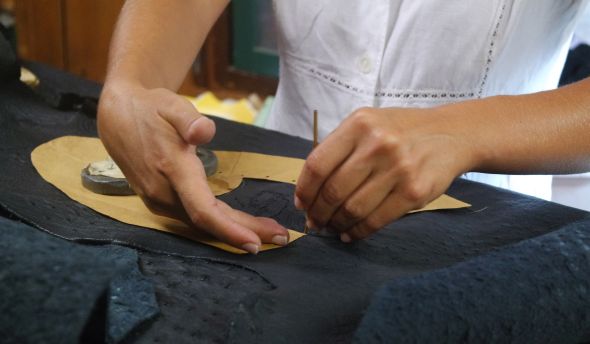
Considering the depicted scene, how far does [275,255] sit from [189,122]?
0.14 metres

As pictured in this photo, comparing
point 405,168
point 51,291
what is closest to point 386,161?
point 405,168

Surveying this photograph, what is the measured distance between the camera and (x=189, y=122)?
613mm

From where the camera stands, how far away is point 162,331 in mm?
486

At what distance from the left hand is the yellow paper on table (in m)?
0.09

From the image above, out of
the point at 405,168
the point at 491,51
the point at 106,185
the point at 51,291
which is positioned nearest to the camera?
the point at 51,291

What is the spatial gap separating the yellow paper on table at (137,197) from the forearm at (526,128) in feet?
0.45

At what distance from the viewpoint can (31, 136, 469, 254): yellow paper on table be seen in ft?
2.18

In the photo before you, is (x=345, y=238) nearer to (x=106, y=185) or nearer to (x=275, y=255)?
(x=275, y=255)

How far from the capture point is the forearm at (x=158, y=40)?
30.6 inches

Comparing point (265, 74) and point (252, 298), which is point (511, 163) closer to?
point (252, 298)

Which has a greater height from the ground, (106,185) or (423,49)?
(423,49)

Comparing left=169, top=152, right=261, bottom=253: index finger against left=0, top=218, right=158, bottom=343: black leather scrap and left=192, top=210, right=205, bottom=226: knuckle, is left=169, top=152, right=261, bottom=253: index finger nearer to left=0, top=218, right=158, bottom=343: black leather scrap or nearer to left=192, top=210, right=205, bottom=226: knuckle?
left=192, top=210, right=205, bottom=226: knuckle

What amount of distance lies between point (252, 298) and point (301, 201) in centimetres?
12

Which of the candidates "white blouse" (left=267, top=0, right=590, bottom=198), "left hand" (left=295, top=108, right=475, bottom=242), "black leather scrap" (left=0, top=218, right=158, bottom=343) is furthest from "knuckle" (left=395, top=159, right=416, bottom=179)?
"white blouse" (left=267, top=0, right=590, bottom=198)
